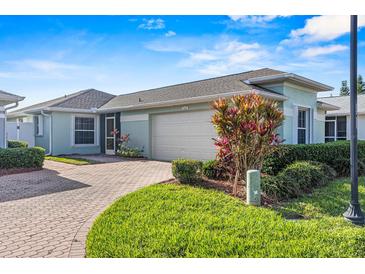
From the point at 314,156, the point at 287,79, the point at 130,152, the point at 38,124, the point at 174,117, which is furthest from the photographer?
the point at 38,124

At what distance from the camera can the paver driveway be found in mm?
4184

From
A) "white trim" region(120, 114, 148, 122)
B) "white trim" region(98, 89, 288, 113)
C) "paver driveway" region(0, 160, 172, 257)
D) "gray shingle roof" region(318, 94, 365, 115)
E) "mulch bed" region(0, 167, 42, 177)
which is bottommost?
"paver driveway" region(0, 160, 172, 257)

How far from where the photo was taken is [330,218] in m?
5.46

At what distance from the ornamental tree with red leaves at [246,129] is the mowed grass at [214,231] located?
1.50 m

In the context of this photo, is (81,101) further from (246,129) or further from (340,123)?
(340,123)

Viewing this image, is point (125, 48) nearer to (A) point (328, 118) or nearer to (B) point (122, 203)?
(B) point (122, 203)

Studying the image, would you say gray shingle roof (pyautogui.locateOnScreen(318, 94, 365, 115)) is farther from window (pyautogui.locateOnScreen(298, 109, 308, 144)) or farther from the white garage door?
the white garage door

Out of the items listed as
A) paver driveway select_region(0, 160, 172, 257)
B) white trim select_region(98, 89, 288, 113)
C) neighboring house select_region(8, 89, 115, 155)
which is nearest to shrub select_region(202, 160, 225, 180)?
paver driveway select_region(0, 160, 172, 257)

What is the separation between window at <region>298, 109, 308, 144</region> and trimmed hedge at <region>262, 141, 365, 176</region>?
1.94 metres

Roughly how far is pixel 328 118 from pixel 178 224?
19525mm

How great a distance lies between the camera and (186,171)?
8.10m

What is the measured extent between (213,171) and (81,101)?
1335 cm

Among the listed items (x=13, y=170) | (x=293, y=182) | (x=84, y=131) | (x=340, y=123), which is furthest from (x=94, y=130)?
(x=340, y=123)

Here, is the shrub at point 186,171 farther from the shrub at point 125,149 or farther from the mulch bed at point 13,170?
the shrub at point 125,149
